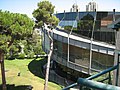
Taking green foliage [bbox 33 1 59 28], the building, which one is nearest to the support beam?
the building

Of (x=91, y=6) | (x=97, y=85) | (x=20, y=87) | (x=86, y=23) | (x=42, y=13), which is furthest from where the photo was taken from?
(x=91, y=6)

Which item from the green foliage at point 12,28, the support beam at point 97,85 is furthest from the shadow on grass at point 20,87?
the support beam at point 97,85

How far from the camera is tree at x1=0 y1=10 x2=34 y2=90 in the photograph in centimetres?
2000

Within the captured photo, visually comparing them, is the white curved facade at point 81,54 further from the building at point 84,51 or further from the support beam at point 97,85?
the support beam at point 97,85

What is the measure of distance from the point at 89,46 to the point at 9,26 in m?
8.10

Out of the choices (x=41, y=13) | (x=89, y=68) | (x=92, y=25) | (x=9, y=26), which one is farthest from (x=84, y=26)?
(x=9, y=26)

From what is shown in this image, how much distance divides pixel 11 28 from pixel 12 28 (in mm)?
90

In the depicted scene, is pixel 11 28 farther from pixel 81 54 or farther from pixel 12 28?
pixel 81 54

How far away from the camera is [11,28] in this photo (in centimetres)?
2036

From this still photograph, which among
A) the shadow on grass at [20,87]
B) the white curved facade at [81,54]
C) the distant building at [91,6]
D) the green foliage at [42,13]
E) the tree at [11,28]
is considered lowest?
the shadow on grass at [20,87]

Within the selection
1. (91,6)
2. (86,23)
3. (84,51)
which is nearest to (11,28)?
(84,51)

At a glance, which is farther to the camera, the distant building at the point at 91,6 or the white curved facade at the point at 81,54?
the distant building at the point at 91,6

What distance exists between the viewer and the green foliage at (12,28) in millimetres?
19984

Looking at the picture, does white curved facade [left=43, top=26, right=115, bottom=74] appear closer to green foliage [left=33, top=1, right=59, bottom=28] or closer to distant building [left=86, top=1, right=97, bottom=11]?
green foliage [left=33, top=1, right=59, bottom=28]
